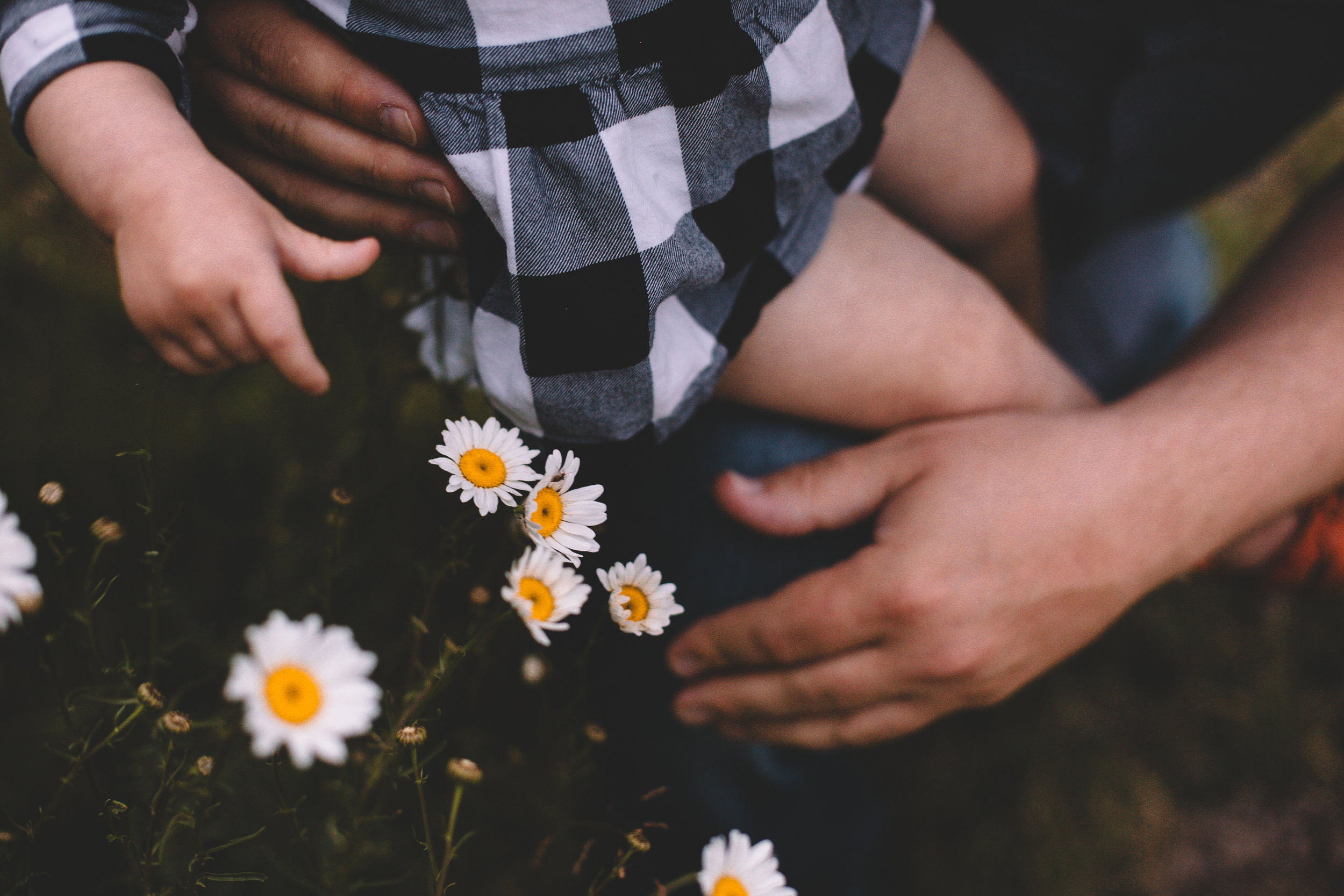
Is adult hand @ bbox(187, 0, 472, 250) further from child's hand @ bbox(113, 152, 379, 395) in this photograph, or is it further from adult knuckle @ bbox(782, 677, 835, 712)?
adult knuckle @ bbox(782, 677, 835, 712)

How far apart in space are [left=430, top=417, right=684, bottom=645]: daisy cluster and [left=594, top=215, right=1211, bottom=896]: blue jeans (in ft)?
0.65

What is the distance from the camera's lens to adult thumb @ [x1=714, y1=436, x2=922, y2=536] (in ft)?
2.35

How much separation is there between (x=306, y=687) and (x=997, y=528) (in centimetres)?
52

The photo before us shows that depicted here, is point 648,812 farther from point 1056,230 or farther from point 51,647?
point 1056,230

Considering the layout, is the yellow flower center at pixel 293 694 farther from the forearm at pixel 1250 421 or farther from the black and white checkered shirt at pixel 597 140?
the forearm at pixel 1250 421

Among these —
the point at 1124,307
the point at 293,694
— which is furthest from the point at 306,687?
the point at 1124,307

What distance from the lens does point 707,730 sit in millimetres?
Answer: 864

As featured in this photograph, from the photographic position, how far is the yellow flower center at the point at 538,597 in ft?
1.57

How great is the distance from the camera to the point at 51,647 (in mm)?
721

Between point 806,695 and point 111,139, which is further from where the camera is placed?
point 806,695

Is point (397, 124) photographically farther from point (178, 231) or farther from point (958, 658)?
point (958, 658)

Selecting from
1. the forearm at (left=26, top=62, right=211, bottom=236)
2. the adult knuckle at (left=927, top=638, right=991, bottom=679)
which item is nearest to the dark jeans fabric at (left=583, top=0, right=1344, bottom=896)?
the adult knuckle at (left=927, top=638, right=991, bottom=679)

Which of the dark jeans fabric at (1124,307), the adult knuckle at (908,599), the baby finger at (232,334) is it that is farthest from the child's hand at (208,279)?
the dark jeans fabric at (1124,307)

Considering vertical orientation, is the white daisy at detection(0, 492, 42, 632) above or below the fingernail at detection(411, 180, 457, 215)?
below
